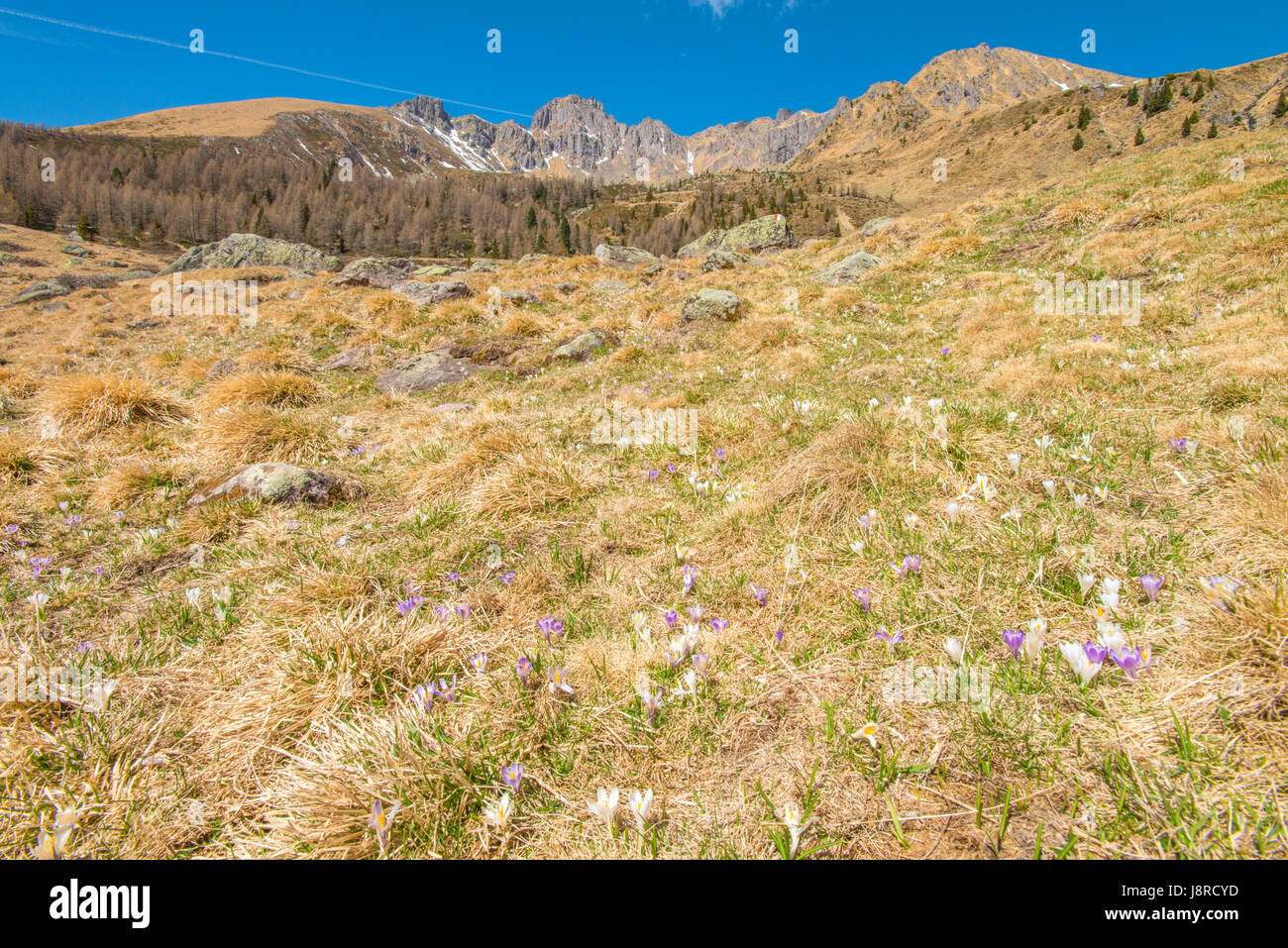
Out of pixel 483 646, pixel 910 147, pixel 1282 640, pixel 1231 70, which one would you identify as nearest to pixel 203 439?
pixel 483 646

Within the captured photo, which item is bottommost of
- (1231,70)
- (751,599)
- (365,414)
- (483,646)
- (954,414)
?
(483,646)

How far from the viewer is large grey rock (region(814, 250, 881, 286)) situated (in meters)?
15.4

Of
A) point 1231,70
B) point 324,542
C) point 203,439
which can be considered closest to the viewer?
point 324,542

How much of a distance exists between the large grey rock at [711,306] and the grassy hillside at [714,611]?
16.9 feet

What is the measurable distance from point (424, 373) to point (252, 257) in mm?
42861

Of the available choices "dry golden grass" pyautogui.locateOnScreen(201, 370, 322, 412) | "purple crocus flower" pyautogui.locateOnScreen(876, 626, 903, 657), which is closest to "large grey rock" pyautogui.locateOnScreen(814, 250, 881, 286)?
"dry golden grass" pyautogui.locateOnScreen(201, 370, 322, 412)

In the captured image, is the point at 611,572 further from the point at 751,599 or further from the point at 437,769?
the point at 437,769

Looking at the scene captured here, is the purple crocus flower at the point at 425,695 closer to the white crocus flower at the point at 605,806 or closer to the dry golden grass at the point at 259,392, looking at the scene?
the white crocus flower at the point at 605,806

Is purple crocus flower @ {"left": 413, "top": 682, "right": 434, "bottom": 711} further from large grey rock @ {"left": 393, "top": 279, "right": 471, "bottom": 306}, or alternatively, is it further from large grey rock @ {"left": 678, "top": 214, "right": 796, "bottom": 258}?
large grey rock @ {"left": 678, "top": 214, "right": 796, "bottom": 258}

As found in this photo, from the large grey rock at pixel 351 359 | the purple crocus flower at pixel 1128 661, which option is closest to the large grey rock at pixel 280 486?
the purple crocus flower at pixel 1128 661

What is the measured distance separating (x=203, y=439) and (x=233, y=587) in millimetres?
4538

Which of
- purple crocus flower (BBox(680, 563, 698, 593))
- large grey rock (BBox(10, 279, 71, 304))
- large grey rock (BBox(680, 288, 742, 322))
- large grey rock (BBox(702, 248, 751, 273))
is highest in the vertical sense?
large grey rock (BBox(10, 279, 71, 304))

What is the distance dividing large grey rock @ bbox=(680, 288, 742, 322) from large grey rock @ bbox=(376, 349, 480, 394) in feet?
17.2

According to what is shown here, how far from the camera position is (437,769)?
6.61 ft
